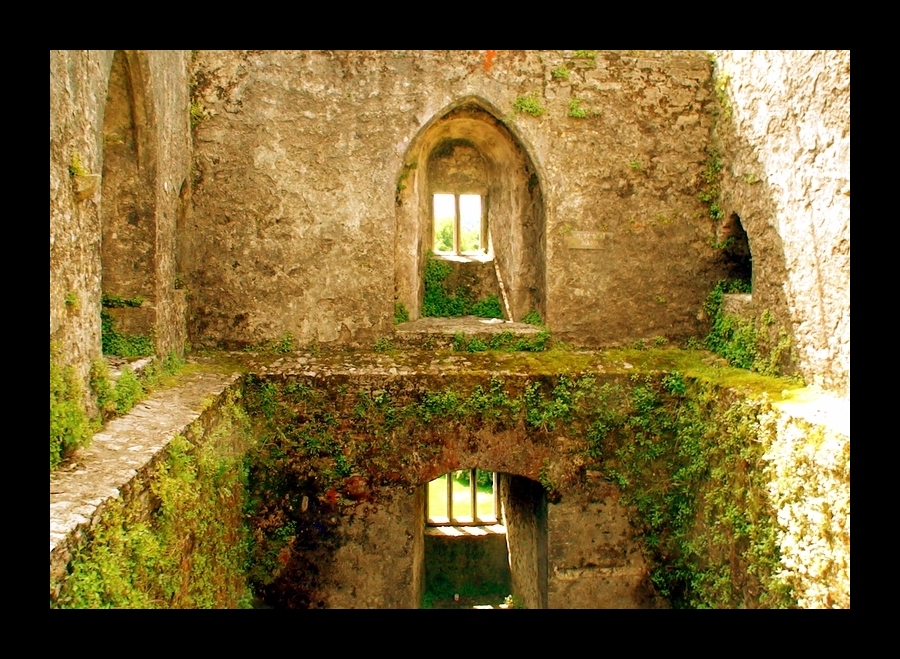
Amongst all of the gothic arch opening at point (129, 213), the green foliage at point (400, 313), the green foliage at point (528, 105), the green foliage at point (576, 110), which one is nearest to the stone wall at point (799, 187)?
the green foliage at point (576, 110)

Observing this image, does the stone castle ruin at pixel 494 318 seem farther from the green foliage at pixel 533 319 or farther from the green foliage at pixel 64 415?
the green foliage at pixel 64 415

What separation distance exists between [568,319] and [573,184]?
1387 millimetres

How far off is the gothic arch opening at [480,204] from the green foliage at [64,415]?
12.3ft

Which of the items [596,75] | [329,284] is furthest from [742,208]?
[329,284]

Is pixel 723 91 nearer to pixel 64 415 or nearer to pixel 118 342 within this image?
pixel 118 342

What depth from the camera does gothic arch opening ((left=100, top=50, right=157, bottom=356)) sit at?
193 inches

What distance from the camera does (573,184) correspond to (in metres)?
6.31

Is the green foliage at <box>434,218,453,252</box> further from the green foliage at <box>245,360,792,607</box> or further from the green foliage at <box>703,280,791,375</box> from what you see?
the green foliage at <box>245,360,792,607</box>

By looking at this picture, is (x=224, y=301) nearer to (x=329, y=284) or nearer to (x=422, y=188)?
(x=329, y=284)

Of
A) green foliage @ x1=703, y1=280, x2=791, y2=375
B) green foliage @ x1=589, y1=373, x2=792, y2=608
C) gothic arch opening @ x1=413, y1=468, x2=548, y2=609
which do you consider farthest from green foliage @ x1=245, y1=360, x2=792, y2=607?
gothic arch opening @ x1=413, y1=468, x2=548, y2=609

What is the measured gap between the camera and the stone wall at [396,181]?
6.10 metres

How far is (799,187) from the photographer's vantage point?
494 cm

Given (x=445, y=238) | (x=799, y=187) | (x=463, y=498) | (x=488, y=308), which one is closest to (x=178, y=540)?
(x=488, y=308)

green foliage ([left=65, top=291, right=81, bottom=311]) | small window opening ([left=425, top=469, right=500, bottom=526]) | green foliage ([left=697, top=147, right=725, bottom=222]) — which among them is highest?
green foliage ([left=697, top=147, right=725, bottom=222])
